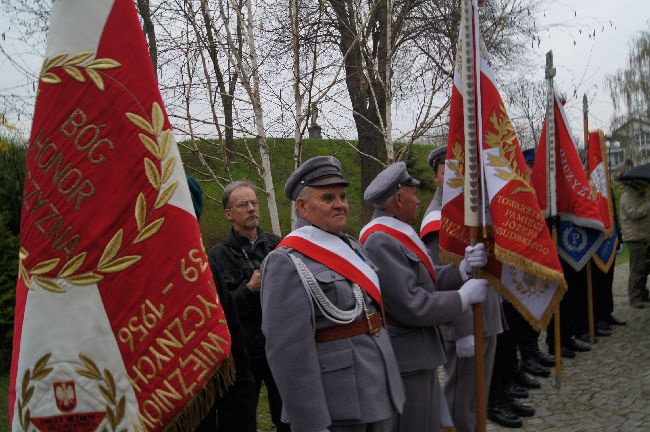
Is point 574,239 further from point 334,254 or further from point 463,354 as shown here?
point 334,254

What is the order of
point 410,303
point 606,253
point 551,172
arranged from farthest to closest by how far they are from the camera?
point 606,253, point 551,172, point 410,303

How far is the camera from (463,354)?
3559mm

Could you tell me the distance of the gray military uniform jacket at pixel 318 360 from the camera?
2.27m

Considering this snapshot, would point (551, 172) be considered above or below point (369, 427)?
above

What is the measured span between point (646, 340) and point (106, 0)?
7033 millimetres

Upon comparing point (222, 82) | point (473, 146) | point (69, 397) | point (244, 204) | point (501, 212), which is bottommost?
point (69, 397)

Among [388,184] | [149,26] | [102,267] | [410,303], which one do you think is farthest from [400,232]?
[149,26]

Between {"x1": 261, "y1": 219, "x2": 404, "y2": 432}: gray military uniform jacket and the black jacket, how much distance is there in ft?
3.07

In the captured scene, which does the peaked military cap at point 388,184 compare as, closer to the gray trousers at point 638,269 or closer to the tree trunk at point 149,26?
the tree trunk at point 149,26

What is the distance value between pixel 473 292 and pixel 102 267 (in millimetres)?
2055

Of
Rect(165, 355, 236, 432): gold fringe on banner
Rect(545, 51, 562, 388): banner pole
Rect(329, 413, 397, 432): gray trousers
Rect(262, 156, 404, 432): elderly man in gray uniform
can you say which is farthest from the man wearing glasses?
Rect(545, 51, 562, 388): banner pole

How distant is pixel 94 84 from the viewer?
1.83 m

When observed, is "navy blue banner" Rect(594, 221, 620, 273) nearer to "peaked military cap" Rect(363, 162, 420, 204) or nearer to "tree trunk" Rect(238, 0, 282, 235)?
"tree trunk" Rect(238, 0, 282, 235)

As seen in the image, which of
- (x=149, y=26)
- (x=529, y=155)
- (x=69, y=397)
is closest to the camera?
(x=69, y=397)
